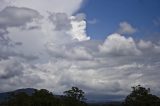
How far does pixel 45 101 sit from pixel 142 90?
39.2 m

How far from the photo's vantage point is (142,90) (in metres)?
136

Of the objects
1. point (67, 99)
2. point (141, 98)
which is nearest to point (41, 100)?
point (67, 99)

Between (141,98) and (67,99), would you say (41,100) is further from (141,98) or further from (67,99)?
(141,98)

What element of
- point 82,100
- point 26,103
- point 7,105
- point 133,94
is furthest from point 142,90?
point 7,105

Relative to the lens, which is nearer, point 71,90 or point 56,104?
point 56,104

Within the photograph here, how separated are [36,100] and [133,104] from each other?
3866 cm

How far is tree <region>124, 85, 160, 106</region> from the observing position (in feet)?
434

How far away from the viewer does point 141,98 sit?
440 feet

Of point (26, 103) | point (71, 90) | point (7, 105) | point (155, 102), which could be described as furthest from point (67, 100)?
point (155, 102)

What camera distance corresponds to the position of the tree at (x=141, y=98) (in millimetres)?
132375

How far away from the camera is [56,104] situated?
13125 centimetres

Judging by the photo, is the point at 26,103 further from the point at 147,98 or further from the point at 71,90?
the point at 147,98

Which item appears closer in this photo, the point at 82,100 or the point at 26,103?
the point at 26,103

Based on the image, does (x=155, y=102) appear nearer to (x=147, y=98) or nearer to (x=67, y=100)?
(x=147, y=98)
